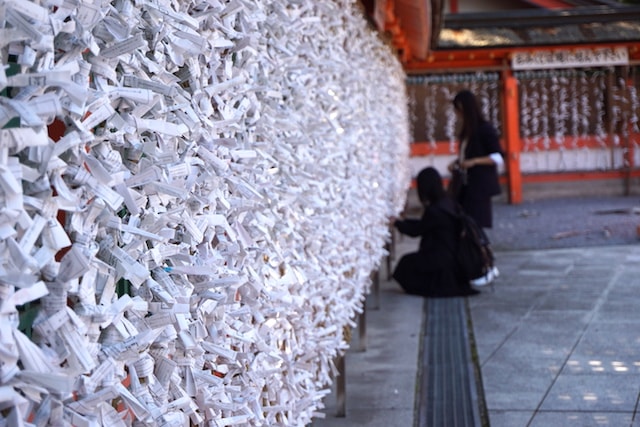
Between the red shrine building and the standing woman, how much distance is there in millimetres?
5958

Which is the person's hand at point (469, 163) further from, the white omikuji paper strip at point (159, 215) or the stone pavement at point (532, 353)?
the white omikuji paper strip at point (159, 215)

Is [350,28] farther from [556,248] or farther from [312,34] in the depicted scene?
[556,248]

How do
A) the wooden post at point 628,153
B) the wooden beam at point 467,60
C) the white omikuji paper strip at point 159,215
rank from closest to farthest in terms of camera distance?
the white omikuji paper strip at point 159,215 < the wooden beam at point 467,60 < the wooden post at point 628,153

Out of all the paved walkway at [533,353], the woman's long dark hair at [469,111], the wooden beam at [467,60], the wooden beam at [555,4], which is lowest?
the paved walkway at [533,353]

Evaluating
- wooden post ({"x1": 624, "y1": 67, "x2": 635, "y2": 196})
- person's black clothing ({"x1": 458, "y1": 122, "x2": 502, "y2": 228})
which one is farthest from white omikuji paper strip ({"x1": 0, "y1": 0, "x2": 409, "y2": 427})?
wooden post ({"x1": 624, "y1": 67, "x2": 635, "y2": 196})

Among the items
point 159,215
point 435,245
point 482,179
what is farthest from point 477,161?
point 159,215

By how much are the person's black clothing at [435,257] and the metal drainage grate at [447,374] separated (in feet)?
1.69

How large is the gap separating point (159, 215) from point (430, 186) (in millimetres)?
6467

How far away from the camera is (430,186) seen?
26.2ft

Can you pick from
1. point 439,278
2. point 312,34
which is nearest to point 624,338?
point 439,278

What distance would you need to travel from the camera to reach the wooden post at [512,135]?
15844mm

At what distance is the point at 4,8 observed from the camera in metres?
1.15

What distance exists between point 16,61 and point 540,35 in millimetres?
14887

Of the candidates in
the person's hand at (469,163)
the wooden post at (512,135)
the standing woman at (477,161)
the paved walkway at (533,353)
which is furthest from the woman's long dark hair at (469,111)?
the wooden post at (512,135)
